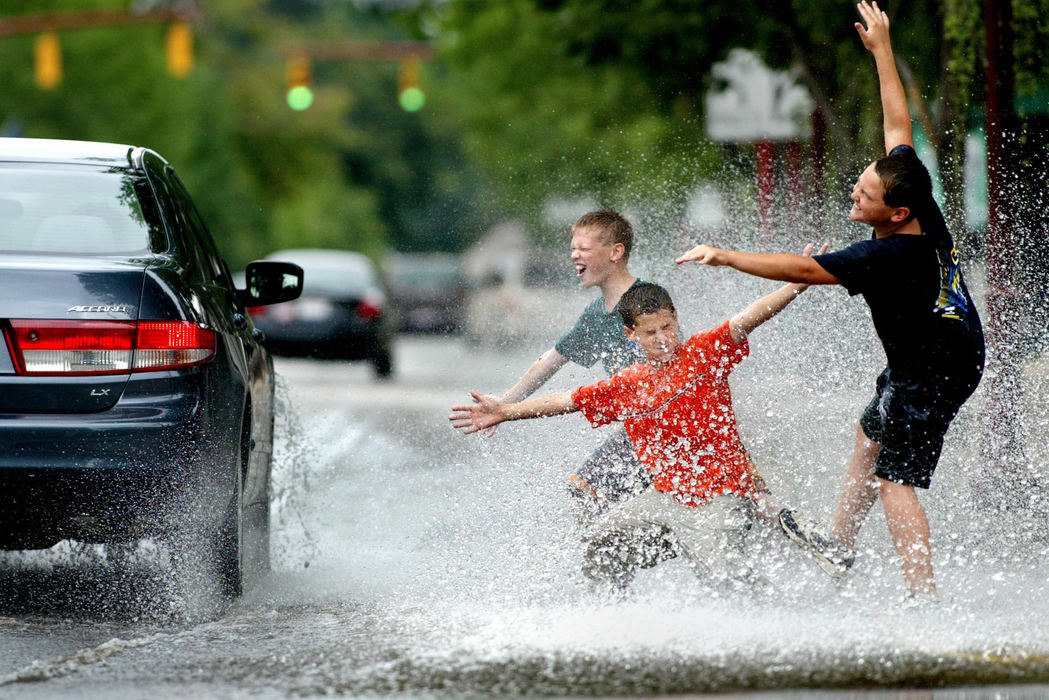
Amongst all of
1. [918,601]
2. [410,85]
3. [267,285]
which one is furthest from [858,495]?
[410,85]

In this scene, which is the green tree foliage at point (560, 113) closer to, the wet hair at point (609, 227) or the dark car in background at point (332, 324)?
the dark car in background at point (332, 324)

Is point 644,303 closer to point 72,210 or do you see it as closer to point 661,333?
point 661,333

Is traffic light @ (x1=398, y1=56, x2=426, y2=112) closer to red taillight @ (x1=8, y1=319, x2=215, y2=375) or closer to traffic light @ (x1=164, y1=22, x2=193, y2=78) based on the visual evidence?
traffic light @ (x1=164, y1=22, x2=193, y2=78)

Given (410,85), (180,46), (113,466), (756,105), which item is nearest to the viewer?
(113,466)

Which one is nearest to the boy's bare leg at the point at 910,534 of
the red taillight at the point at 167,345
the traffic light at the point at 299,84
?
the red taillight at the point at 167,345

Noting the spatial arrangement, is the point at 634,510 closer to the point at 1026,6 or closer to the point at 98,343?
the point at 98,343

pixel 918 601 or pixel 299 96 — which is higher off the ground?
pixel 299 96

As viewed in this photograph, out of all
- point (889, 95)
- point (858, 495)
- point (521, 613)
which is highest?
point (889, 95)

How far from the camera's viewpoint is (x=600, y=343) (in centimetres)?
636

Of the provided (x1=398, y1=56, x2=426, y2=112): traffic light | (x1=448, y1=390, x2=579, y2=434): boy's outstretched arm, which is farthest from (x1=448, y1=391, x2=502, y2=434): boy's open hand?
(x1=398, y1=56, x2=426, y2=112): traffic light

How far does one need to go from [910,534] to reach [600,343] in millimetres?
1346

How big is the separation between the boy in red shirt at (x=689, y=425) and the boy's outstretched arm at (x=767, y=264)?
11.6 inches

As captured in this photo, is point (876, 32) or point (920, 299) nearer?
point (920, 299)

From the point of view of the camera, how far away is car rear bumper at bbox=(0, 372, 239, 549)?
18.2 feet
